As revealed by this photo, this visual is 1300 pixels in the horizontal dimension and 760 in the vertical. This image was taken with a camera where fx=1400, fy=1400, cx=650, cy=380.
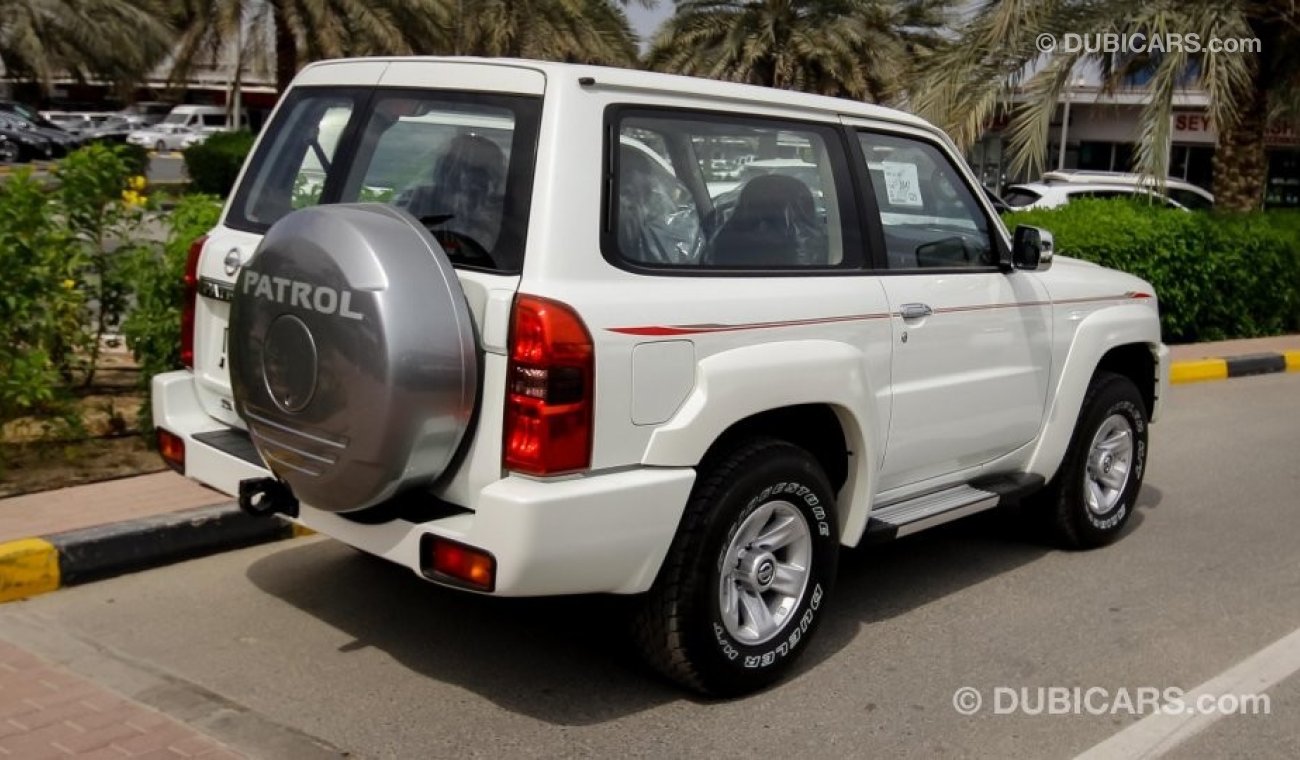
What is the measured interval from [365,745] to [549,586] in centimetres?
77

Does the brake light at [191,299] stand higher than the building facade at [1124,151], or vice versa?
the building facade at [1124,151]

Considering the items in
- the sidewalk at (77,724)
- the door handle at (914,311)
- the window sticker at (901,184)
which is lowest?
the sidewalk at (77,724)

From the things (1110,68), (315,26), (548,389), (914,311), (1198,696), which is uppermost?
(315,26)

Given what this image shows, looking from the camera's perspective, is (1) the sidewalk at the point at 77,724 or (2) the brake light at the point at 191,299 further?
(2) the brake light at the point at 191,299

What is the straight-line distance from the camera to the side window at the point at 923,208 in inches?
204

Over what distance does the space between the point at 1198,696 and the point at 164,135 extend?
52858 mm

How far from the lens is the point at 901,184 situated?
5328mm

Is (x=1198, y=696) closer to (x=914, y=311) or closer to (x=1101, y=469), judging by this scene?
(x=914, y=311)

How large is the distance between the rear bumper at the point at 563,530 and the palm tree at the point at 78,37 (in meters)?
28.1

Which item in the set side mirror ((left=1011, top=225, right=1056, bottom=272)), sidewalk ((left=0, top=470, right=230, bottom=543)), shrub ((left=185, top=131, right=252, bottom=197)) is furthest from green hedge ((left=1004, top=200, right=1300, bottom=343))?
shrub ((left=185, top=131, right=252, bottom=197))

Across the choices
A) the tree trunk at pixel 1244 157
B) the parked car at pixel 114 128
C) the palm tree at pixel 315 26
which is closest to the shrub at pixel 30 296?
the tree trunk at pixel 1244 157

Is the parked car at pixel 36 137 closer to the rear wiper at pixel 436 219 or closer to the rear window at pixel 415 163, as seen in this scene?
the rear window at pixel 415 163

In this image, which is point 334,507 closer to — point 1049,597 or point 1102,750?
point 1102,750

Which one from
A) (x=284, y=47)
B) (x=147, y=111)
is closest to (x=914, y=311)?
(x=284, y=47)
